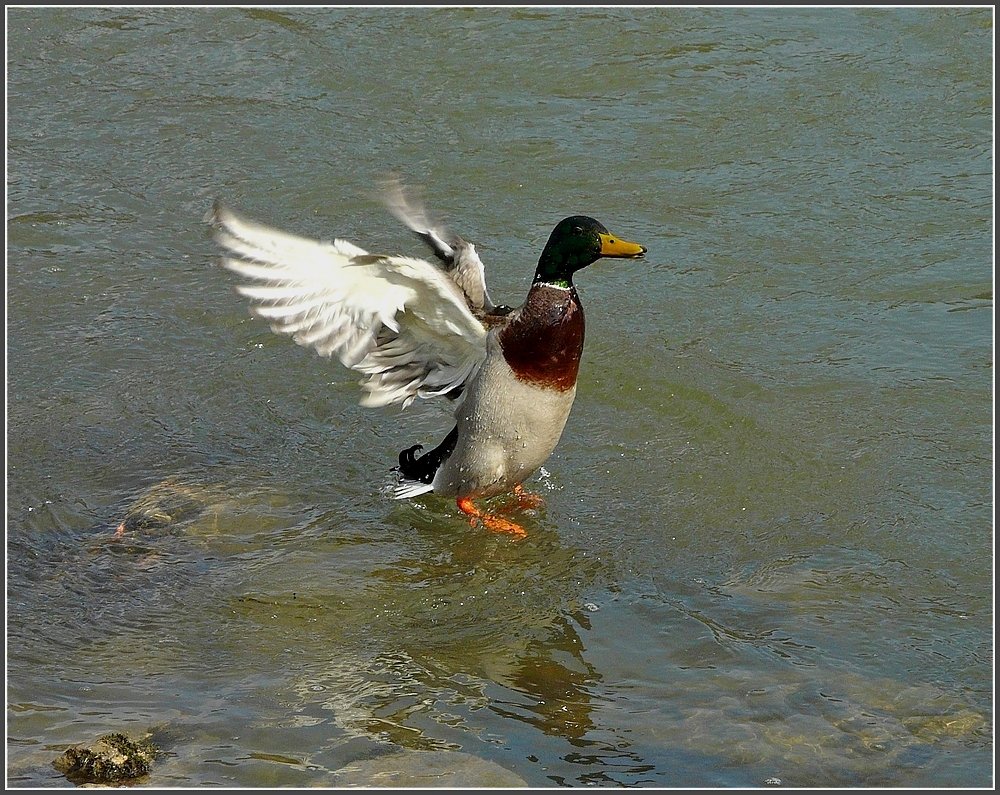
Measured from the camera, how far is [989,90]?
28.5ft

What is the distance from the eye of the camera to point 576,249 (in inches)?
210

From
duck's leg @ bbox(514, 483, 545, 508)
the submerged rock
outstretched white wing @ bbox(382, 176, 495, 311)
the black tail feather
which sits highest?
outstretched white wing @ bbox(382, 176, 495, 311)

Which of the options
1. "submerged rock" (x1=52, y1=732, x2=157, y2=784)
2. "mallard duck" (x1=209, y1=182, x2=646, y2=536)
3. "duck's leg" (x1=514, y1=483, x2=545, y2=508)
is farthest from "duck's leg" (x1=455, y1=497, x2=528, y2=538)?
"submerged rock" (x1=52, y1=732, x2=157, y2=784)

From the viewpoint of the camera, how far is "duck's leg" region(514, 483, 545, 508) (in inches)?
226

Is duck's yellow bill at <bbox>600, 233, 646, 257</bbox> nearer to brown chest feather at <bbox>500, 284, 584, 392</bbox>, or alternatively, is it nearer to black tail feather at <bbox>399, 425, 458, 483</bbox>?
brown chest feather at <bbox>500, 284, 584, 392</bbox>

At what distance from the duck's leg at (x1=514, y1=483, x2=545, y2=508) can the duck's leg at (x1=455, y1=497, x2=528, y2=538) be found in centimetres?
12

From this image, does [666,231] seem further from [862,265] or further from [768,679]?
[768,679]

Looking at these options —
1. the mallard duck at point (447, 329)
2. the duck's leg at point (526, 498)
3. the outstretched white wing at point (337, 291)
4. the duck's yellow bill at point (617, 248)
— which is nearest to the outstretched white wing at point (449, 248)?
the mallard duck at point (447, 329)

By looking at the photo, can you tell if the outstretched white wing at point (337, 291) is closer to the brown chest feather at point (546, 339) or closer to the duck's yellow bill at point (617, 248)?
the brown chest feather at point (546, 339)

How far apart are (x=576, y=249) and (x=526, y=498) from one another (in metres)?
1.12

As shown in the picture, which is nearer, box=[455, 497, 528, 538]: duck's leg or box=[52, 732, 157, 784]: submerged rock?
box=[52, 732, 157, 784]: submerged rock

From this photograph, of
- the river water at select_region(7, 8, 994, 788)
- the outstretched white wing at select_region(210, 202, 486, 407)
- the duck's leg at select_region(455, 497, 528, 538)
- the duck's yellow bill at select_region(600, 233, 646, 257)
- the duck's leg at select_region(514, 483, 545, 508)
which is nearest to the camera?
the river water at select_region(7, 8, 994, 788)

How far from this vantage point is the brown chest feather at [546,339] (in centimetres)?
529

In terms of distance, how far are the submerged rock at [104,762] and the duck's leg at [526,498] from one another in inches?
90.6
